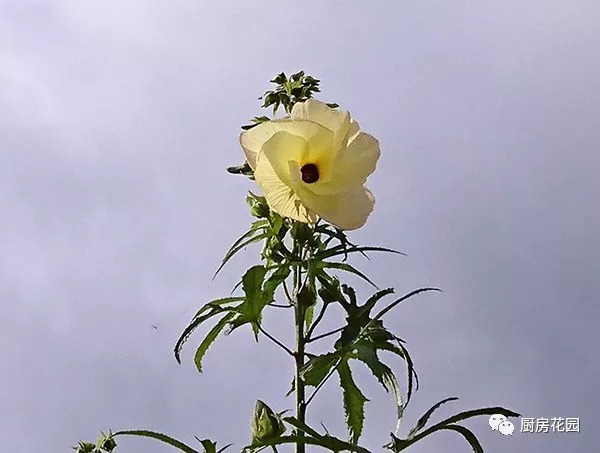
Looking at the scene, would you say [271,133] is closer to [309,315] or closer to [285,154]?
[285,154]

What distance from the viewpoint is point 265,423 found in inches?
57.6

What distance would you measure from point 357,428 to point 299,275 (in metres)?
0.30

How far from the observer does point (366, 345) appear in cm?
152

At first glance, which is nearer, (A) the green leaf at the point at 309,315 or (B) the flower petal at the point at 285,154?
(B) the flower petal at the point at 285,154

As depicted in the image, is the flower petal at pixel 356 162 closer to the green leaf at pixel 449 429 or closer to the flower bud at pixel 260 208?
the flower bud at pixel 260 208

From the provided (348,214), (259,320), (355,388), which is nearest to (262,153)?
(348,214)

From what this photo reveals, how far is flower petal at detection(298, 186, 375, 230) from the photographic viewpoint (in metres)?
1.54

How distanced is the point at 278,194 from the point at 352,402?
411 mm

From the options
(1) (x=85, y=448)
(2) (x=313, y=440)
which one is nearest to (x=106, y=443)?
(1) (x=85, y=448)

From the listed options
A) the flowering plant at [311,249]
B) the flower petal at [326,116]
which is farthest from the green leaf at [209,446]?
the flower petal at [326,116]

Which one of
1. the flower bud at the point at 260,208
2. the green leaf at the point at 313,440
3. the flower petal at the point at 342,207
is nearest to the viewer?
the green leaf at the point at 313,440

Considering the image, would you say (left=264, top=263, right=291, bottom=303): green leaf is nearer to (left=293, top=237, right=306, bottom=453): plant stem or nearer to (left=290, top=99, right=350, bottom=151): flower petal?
(left=293, top=237, right=306, bottom=453): plant stem

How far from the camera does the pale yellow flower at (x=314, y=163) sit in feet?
5.08

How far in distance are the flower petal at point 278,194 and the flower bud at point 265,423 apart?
355 mm
